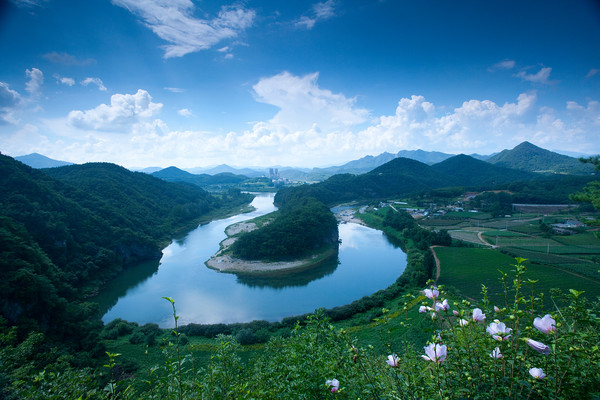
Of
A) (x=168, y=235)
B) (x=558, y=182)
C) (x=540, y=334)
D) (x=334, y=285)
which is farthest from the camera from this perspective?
(x=558, y=182)

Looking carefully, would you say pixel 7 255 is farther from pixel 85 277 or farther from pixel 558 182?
pixel 558 182

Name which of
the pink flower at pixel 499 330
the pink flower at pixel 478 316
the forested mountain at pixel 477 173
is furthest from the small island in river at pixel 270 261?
the forested mountain at pixel 477 173

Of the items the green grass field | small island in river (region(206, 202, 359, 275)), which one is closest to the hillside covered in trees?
small island in river (region(206, 202, 359, 275))

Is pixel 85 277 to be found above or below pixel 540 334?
below

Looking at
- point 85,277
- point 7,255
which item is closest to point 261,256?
point 85,277

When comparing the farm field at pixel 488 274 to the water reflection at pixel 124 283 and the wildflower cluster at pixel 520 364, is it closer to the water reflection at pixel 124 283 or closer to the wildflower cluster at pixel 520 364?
the wildflower cluster at pixel 520 364

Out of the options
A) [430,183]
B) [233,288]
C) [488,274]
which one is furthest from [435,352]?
[430,183]

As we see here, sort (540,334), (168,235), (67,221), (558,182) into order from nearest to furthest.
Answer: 1. (540,334)
2. (67,221)
3. (168,235)
4. (558,182)
